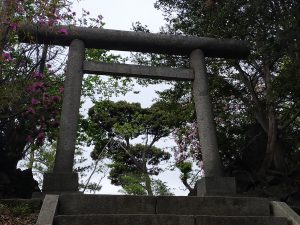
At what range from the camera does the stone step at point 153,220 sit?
463 centimetres

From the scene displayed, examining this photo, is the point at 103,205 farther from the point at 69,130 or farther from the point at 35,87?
the point at 35,87

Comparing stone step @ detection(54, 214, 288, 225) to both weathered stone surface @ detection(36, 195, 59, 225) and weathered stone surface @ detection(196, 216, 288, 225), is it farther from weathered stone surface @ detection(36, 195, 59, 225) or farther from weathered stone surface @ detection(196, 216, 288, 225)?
weathered stone surface @ detection(36, 195, 59, 225)

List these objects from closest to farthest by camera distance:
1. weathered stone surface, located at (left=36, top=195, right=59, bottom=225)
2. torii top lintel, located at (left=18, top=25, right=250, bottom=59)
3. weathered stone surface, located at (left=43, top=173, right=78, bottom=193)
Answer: weathered stone surface, located at (left=36, top=195, right=59, bottom=225) < weathered stone surface, located at (left=43, top=173, right=78, bottom=193) < torii top lintel, located at (left=18, top=25, right=250, bottom=59)

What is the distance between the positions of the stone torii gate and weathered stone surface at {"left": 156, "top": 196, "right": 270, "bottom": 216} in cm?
139

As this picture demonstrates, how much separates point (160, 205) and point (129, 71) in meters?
3.69

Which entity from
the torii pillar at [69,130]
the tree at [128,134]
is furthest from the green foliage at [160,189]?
the torii pillar at [69,130]

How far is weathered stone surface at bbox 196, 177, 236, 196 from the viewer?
7051 mm

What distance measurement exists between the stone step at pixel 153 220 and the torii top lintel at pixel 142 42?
15.1ft

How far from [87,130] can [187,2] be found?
5929mm

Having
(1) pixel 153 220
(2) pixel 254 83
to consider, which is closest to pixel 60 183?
(1) pixel 153 220

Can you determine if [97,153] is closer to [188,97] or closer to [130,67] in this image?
[188,97]

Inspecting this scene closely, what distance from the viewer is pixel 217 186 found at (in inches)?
281

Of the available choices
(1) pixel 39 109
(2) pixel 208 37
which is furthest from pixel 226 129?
(1) pixel 39 109

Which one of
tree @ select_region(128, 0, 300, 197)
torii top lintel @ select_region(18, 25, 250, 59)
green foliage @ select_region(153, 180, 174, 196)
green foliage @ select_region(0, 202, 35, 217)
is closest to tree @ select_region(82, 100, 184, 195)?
green foliage @ select_region(153, 180, 174, 196)
